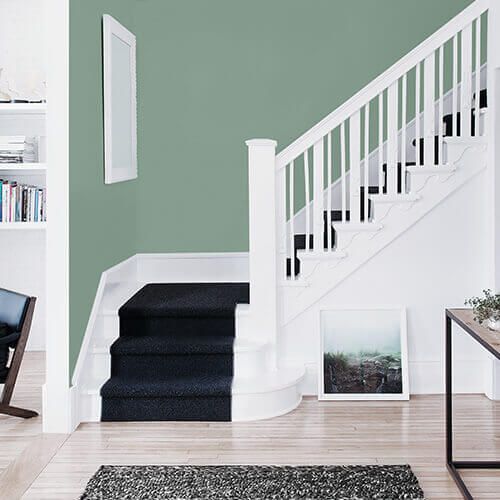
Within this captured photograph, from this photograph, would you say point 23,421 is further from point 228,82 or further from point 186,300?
point 228,82

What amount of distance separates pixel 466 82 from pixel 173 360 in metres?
2.44

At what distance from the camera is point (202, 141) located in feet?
23.9

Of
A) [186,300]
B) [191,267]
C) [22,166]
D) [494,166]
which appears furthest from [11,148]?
[494,166]

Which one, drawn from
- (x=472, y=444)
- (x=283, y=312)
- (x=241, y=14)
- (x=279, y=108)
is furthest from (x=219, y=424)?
(x=241, y=14)

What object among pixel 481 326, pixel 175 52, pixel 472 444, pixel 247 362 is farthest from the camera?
pixel 175 52

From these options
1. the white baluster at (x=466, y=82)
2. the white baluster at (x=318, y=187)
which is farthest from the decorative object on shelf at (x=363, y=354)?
the white baluster at (x=466, y=82)

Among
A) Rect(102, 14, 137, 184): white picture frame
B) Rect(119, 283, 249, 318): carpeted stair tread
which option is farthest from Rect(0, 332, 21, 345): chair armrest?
Rect(102, 14, 137, 184): white picture frame

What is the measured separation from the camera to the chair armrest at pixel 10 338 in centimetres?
531

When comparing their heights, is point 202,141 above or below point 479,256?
above

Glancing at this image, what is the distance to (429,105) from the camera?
586 cm

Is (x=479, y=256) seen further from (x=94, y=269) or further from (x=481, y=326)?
(x=94, y=269)

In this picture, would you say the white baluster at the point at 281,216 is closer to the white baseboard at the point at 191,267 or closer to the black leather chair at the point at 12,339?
the white baseboard at the point at 191,267

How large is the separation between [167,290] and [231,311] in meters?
0.99

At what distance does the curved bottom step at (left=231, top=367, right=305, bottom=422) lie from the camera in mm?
5363
